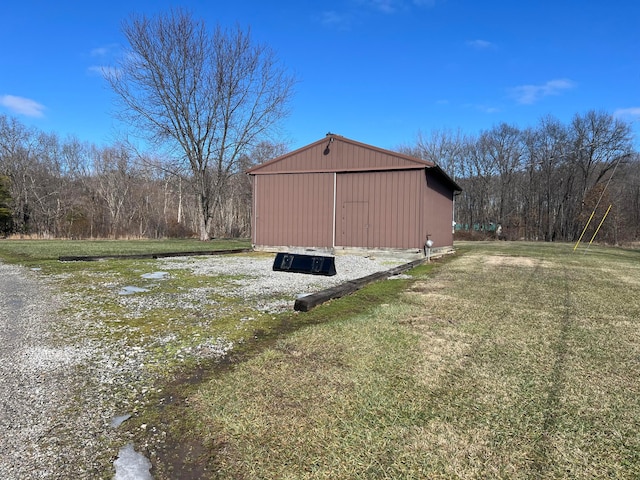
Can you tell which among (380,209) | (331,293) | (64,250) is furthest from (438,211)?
(64,250)

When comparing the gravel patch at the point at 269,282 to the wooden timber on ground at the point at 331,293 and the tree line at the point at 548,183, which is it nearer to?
the wooden timber on ground at the point at 331,293

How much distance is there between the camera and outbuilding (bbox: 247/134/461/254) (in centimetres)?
1188

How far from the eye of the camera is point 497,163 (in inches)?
1435

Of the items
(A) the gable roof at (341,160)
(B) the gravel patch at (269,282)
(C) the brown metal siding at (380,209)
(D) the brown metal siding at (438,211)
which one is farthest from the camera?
(D) the brown metal siding at (438,211)

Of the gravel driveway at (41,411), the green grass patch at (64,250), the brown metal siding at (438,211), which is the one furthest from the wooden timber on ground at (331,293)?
the green grass patch at (64,250)

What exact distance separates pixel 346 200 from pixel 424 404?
10823mm

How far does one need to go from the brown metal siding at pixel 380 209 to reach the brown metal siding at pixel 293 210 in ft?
1.60

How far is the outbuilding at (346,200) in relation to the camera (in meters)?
11.9

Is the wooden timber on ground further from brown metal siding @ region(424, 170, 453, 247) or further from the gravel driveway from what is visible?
brown metal siding @ region(424, 170, 453, 247)

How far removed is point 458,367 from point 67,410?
2.49 meters

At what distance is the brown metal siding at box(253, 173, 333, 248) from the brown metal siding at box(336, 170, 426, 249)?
0.49 m

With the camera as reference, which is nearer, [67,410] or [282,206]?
[67,410]

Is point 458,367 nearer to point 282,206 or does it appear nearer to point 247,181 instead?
point 282,206

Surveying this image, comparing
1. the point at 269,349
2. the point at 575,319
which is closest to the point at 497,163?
the point at 575,319
